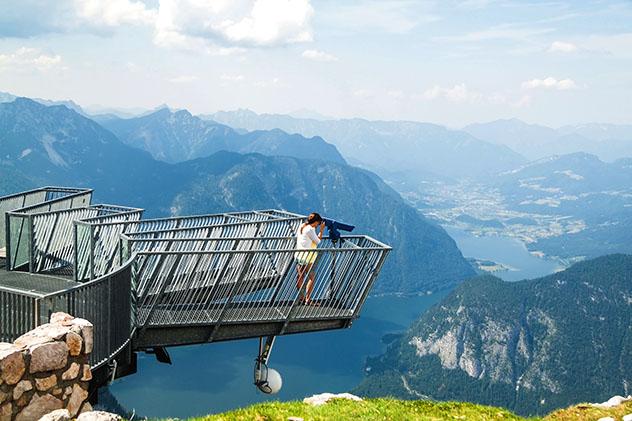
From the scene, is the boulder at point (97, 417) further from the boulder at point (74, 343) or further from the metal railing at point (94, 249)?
the metal railing at point (94, 249)

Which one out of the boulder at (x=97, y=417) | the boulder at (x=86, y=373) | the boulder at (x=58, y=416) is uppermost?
the boulder at (x=86, y=373)

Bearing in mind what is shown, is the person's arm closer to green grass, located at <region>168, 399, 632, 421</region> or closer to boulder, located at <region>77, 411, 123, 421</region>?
green grass, located at <region>168, 399, 632, 421</region>

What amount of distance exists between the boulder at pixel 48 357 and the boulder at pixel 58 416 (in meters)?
0.64

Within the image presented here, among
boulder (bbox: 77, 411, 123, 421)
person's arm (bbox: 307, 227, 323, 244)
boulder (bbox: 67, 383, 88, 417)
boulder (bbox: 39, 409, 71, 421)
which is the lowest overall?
A: boulder (bbox: 67, 383, 88, 417)

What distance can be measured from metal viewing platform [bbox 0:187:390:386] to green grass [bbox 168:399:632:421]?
2.83 meters

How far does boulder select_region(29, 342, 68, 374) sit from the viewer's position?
9.16 metres

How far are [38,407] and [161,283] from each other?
445 centimetres

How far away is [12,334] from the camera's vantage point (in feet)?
34.1

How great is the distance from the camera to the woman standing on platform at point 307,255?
15.0 m

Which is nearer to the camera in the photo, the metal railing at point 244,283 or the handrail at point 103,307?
the handrail at point 103,307

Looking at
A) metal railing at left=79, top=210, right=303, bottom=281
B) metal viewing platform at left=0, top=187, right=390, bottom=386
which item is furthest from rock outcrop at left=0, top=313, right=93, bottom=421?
metal railing at left=79, top=210, right=303, bottom=281

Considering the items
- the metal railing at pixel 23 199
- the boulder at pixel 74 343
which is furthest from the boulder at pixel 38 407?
the metal railing at pixel 23 199

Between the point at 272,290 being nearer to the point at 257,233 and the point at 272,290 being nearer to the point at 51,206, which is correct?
the point at 257,233

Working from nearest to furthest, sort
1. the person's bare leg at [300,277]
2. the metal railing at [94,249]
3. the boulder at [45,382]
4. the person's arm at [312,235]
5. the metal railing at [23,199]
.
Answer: the boulder at [45,382], the person's bare leg at [300,277], the person's arm at [312,235], the metal railing at [94,249], the metal railing at [23,199]
